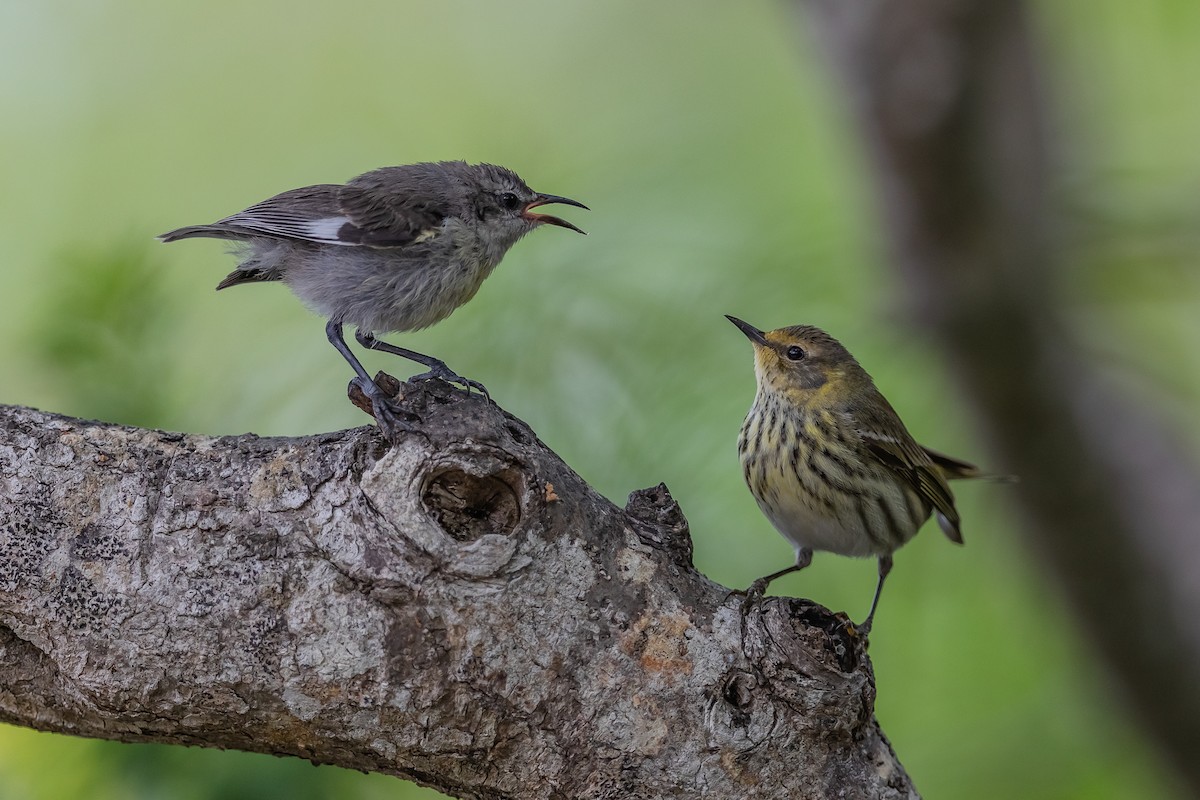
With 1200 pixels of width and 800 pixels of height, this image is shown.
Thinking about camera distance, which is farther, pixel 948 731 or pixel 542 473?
pixel 948 731

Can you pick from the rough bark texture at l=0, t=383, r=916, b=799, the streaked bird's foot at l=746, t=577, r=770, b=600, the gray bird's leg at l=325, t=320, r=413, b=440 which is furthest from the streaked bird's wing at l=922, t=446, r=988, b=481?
the gray bird's leg at l=325, t=320, r=413, b=440

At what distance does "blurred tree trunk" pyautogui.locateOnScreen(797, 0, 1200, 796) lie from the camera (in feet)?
12.8

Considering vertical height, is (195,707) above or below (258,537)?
below

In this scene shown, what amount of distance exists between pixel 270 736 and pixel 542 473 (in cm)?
79

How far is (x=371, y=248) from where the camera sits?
10.5 feet

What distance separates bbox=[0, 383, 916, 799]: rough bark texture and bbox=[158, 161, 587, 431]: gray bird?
77 centimetres

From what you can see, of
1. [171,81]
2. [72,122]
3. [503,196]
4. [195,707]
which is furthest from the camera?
[171,81]

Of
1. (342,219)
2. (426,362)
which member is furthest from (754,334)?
(342,219)

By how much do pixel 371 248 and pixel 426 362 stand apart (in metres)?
0.38

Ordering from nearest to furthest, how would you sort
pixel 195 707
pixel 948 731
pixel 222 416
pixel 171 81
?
pixel 195 707 < pixel 222 416 < pixel 948 731 < pixel 171 81

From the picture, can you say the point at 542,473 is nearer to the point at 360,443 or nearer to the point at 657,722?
the point at 360,443

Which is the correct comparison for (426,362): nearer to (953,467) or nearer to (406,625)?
(406,625)

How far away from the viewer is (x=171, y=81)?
7191 mm

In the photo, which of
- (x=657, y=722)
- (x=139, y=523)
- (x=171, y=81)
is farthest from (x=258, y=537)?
(x=171, y=81)
